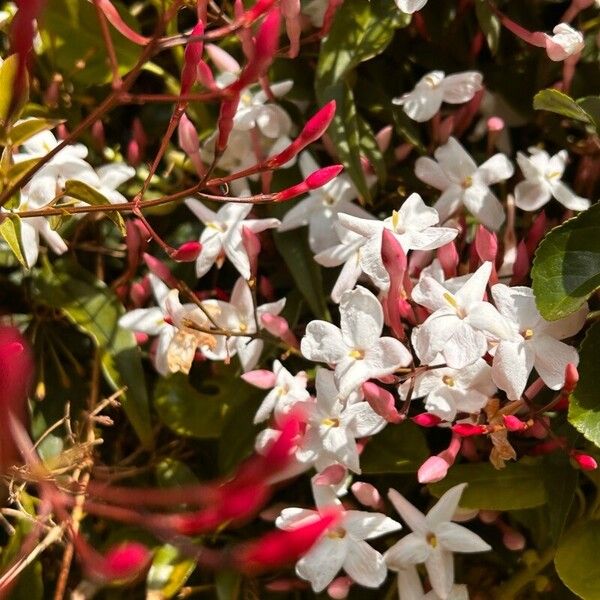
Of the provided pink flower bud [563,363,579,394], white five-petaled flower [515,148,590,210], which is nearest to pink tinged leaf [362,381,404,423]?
pink flower bud [563,363,579,394]

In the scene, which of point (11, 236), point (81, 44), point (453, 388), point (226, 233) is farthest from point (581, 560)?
point (81, 44)

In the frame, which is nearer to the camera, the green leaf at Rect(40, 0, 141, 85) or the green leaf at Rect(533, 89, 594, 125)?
the green leaf at Rect(533, 89, 594, 125)

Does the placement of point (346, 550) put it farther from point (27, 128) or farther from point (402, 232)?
point (27, 128)

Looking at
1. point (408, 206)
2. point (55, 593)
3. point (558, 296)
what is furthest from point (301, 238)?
point (55, 593)

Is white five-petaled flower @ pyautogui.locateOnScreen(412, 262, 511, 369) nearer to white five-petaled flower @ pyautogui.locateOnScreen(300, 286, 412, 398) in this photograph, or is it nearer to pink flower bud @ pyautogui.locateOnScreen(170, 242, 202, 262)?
white five-petaled flower @ pyautogui.locateOnScreen(300, 286, 412, 398)

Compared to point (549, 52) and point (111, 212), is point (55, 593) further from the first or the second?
point (549, 52)
